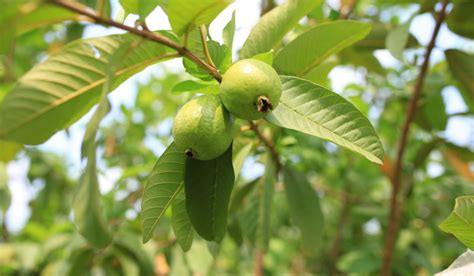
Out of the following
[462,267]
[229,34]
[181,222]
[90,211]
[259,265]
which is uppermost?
[229,34]

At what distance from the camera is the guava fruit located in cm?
86

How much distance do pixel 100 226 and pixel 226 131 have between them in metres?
0.28

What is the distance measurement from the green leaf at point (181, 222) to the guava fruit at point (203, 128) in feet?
0.62

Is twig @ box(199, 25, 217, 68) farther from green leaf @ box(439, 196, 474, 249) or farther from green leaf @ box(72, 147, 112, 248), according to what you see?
green leaf @ box(439, 196, 474, 249)

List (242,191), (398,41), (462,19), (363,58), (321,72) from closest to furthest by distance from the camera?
(321,72) → (398,41) → (462,19) → (242,191) → (363,58)

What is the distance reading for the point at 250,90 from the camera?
0.84 m

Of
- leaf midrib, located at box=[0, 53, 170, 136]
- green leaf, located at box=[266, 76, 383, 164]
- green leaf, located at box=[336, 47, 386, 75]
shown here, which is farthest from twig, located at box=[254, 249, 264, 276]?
leaf midrib, located at box=[0, 53, 170, 136]

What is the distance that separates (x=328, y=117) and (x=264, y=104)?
0.49 feet

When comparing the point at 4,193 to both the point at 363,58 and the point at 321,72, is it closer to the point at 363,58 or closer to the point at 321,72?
the point at 321,72

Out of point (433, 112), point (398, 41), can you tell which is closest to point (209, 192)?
point (398, 41)

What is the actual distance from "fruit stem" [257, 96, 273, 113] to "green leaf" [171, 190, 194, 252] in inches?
11.6

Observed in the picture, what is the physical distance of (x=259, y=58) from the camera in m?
0.98

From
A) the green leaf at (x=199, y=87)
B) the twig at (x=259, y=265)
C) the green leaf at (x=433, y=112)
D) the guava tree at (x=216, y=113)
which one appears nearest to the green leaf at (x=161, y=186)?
the guava tree at (x=216, y=113)

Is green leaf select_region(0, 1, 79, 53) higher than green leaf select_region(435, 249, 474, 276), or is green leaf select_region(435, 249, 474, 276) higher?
green leaf select_region(0, 1, 79, 53)
